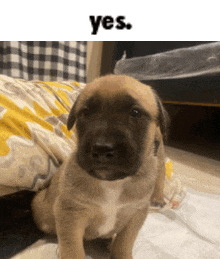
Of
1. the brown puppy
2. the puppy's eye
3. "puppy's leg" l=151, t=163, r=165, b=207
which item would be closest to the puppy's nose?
the brown puppy

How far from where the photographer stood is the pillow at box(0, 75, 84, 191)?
3.34 ft

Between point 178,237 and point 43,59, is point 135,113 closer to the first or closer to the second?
point 178,237

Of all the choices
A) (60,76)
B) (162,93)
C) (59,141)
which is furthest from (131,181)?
(60,76)

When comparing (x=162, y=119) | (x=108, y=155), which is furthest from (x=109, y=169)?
(x=162, y=119)

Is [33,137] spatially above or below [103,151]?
below

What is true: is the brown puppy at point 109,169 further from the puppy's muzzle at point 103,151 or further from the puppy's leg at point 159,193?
the puppy's leg at point 159,193

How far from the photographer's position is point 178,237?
47.3 inches

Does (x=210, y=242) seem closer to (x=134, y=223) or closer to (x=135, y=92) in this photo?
(x=134, y=223)

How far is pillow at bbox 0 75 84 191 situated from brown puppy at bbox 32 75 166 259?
20 centimetres

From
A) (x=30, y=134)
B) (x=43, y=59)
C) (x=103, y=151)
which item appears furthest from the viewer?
(x=43, y=59)

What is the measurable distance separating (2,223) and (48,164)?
1.21 ft

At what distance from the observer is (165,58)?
2781 mm

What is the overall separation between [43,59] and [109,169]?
112 inches

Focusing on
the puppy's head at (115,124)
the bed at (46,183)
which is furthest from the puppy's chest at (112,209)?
A: the bed at (46,183)
